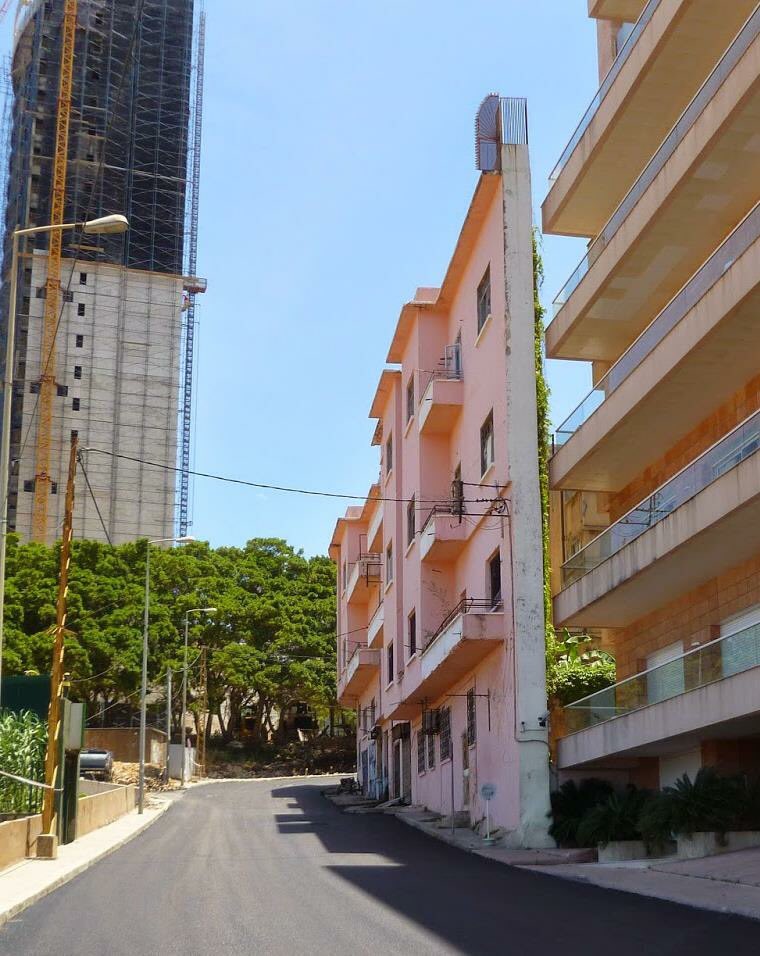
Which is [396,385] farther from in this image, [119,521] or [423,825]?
[119,521]

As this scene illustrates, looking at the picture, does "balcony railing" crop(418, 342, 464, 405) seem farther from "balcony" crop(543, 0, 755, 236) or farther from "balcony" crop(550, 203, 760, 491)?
"balcony" crop(550, 203, 760, 491)

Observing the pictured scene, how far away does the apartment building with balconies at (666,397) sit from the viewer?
19.5 metres

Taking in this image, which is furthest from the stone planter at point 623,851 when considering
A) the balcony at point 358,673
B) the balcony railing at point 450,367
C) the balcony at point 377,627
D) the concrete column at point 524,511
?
the balcony at point 358,673

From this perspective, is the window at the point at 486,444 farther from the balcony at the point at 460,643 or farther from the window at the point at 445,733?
the window at the point at 445,733

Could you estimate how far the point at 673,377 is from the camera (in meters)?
21.7

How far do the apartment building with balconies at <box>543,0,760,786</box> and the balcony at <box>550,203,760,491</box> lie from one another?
5cm

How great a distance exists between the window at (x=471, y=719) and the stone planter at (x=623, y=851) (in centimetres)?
869

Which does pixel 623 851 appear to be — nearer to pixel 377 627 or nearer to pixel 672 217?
pixel 672 217

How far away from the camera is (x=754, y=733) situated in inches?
817

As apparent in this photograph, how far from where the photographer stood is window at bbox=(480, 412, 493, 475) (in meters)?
29.0

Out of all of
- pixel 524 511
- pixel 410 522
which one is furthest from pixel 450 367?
pixel 524 511

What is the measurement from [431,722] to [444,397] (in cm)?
1040

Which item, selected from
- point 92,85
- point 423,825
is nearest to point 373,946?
point 423,825

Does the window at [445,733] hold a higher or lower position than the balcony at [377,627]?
lower
